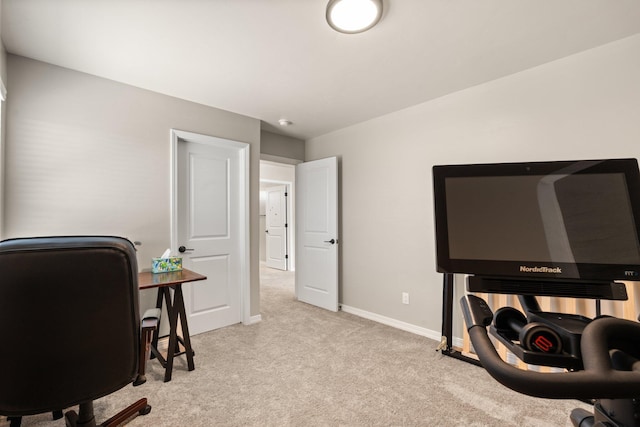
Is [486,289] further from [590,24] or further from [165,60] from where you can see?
[165,60]

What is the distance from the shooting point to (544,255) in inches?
30.7

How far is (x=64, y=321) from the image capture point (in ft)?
3.67

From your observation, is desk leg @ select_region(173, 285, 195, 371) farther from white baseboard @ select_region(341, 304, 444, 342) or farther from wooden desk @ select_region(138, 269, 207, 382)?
white baseboard @ select_region(341, 304, 444, 342)

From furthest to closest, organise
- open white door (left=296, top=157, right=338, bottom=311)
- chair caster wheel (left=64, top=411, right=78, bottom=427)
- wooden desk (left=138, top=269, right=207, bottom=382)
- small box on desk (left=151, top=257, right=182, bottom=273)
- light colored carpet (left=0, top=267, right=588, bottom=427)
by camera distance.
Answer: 1. open white door (left=296, top=157, right=338, bottom=311)
2. small box on desk (left=151, top=257, right=182, bottom=273)
3. wooden desk (left=138, top=269, right=207, bottom=382)
4. light colored carpet (left=0, top=267, right=588, bottom=427)
5. chair caster wheel (left=64, top=411, right=78, bottom=427)

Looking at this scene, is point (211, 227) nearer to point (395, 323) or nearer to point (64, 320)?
point (64, 320)

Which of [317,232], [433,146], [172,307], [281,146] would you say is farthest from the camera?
[281,146]

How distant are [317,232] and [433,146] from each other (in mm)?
1861

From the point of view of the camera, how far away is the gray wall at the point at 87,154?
2.09 m

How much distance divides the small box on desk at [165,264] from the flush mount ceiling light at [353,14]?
2.25 m

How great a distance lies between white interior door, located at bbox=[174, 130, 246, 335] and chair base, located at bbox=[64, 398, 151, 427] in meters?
1.25

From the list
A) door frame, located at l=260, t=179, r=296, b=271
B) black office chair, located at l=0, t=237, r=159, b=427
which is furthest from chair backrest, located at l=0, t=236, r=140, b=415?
door frame, located at l=260, t=179, r=296, b=271

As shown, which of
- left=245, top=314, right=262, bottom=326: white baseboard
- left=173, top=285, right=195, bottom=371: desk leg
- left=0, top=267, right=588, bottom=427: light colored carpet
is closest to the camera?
left=0, top=267, right=588, bottom=427: light colored carpet

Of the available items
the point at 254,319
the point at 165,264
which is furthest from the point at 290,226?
the point at 165,264

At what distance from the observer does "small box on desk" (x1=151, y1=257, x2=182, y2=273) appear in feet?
8.03
